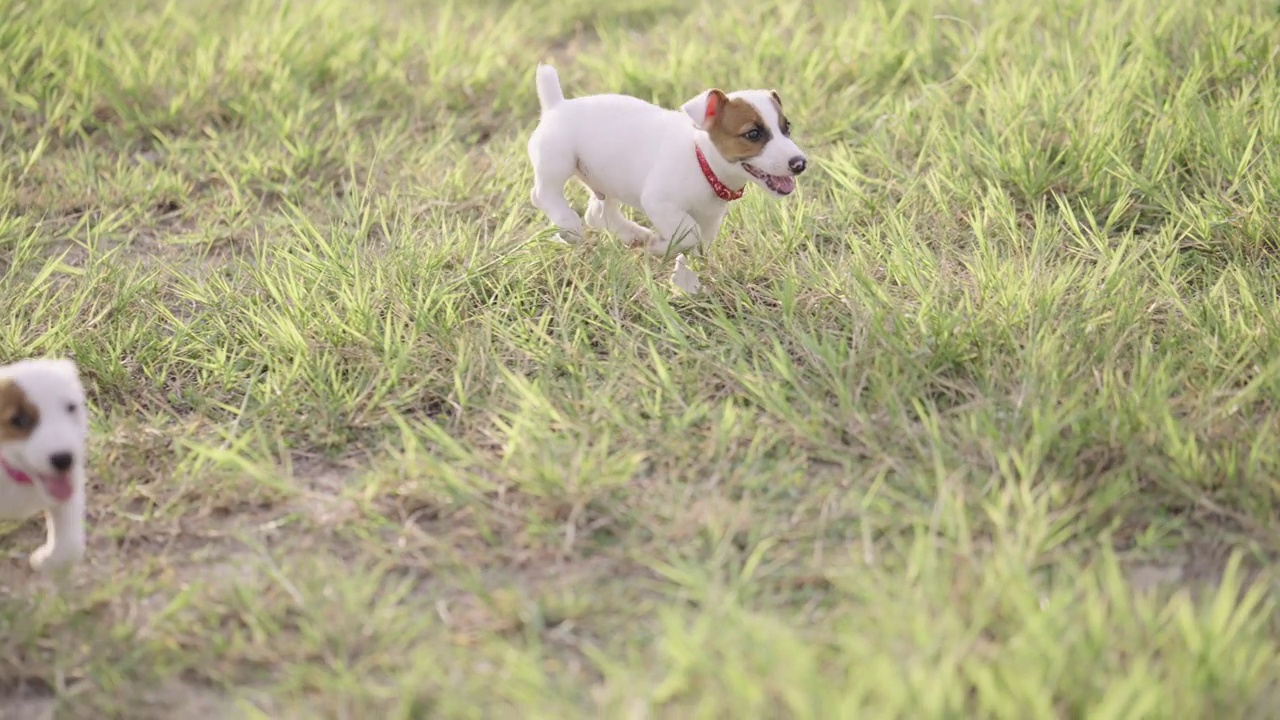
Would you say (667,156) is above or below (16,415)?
above

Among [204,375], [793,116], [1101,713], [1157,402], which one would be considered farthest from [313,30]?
[1101,713]

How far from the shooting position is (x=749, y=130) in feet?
10.7

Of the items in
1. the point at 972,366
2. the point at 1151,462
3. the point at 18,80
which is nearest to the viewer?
the point at 1151,462

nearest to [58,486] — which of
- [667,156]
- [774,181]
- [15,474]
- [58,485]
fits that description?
[58,485]

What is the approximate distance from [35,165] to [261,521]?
2419 mm

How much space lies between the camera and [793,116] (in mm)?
4848

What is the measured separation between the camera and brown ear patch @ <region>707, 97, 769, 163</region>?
3.27 metres

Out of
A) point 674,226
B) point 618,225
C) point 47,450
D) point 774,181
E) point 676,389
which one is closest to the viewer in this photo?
point 47,450

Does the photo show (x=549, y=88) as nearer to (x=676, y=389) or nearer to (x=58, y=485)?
(x=676, y=389)

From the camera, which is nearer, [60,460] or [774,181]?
[60,460]

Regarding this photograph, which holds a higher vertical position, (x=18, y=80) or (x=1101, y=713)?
(x=1101, y=713)

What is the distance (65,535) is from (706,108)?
176cm

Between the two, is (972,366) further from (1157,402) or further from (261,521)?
(261,521)

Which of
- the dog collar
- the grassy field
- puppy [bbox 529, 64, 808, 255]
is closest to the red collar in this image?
puppy [bbox 529, 64, 808, 255]
